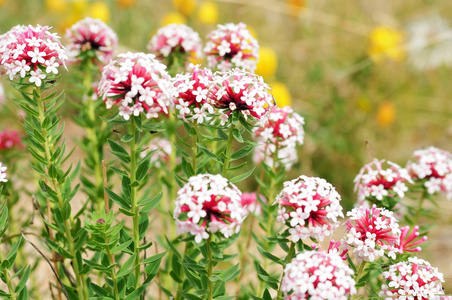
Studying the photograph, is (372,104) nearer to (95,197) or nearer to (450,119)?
(450,119)

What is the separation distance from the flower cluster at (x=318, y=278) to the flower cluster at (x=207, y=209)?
200 millimetres

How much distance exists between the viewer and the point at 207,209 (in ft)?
4.55

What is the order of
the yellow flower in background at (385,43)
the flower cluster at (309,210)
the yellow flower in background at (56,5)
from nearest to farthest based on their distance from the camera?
the flower cluster at (309,210) → the yellow flower in background at (385,43) → the yellow flower in background at (56,5)

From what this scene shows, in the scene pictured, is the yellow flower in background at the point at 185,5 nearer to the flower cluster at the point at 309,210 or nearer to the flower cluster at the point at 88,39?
the flower cluster at the point at 88,39

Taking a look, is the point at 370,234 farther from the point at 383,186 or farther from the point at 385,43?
the point at 385,43

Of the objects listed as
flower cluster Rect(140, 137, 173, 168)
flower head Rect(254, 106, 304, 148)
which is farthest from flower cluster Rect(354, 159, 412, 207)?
flower cluster Rect(140, 137, 173, 168)

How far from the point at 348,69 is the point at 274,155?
278 centimetres

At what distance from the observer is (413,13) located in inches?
230

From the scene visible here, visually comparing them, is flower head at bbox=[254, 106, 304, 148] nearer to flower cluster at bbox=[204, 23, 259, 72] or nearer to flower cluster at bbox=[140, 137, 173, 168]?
flower cluster at bbox=[204, 23, 259, 72]

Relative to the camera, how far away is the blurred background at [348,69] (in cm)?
457

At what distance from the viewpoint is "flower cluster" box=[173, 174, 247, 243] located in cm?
134

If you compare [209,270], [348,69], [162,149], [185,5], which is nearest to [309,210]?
[209,270]

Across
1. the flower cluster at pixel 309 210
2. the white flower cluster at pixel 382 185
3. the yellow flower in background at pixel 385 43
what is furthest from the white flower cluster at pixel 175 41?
the yellow flower in background at pixel 385 43

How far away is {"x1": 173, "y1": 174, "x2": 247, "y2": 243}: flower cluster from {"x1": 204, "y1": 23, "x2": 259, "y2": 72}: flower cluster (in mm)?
890
